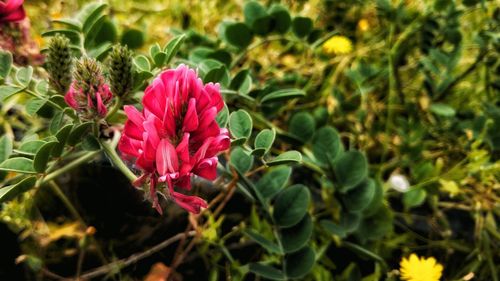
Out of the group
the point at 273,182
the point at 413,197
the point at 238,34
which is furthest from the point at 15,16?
the point at 413,197

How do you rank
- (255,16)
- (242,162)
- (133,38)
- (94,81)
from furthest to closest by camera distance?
1. (133,38)
2. (255,16)
3. (242,162)
4. (94,81)

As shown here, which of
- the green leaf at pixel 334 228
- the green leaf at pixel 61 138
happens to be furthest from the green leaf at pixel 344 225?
the green leaf at pixel 61 138

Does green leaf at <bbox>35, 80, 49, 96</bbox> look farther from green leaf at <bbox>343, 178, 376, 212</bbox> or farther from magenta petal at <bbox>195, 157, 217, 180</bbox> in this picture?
green leaf at <bbox>343, 178, 376, 212</bbox>

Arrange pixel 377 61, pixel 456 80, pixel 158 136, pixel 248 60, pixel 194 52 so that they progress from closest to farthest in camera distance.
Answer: pixel 158 136
pixel 194 52
pixel 456 80
pixel 248 60
pixel 377 61

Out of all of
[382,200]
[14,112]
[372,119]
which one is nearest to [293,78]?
[372,119]

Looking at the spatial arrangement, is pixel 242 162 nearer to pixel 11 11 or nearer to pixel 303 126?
pixel 303 126

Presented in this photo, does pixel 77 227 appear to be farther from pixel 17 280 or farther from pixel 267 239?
pixel 267 239
